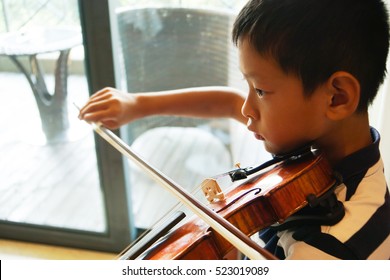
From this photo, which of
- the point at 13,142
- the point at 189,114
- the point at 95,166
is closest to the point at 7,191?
the point at 13,142

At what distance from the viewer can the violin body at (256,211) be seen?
58 centimetres

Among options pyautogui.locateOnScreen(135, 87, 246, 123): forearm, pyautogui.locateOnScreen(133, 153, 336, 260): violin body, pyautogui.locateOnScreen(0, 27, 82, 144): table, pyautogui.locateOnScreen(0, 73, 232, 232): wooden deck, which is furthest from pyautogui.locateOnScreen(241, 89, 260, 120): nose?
pyautogui.locateOnScreen(0, 73, 232, 232): wooden deck

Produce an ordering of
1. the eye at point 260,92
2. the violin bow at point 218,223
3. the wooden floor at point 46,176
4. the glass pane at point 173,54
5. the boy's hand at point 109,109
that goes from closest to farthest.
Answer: the violin bow at point 218,223, the eye at point 260,92, the boy's hand at point 109,109, the glass pane at point 173,54, the wooden floor at point 46,176

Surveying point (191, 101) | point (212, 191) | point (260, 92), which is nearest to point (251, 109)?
point (260, 92)

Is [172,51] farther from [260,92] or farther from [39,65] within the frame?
[260,92]

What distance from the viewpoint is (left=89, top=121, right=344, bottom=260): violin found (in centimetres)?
57

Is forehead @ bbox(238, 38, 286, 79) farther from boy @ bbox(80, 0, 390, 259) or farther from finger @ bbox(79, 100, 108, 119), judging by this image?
finger @ bbox(79, 100, 108, 119)

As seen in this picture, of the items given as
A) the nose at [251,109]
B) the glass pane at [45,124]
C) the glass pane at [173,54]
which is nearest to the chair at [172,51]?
the glass pane at [173,54]

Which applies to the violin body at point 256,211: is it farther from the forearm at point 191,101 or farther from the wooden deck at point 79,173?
the wooden deck at point 79,173

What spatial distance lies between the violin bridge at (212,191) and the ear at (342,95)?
21 centimetres

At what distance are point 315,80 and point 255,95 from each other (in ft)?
0.31

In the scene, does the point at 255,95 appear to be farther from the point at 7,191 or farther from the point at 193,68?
the point at 7,191

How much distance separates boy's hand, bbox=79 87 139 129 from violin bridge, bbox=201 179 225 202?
25 centimetres

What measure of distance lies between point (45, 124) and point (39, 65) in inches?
8.5
